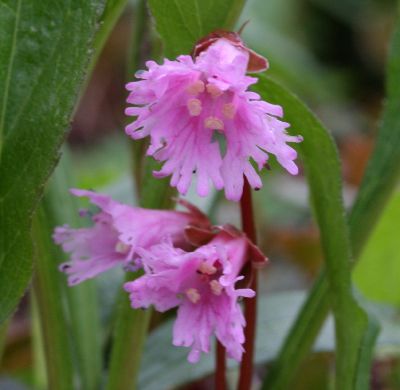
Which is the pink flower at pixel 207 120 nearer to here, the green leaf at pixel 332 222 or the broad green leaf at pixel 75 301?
the green leaf at pixel 332 222

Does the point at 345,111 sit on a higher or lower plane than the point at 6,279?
lower

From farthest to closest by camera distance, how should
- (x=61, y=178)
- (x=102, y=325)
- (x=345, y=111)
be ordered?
(x=345, y=111)
(x=102, y=325)
(x=61, y=178)

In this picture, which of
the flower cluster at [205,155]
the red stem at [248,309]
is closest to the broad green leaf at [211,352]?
the red stem at [248,309]

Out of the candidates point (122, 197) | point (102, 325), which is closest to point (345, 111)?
point (122, 197)

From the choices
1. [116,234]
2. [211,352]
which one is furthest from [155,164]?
[211,352]

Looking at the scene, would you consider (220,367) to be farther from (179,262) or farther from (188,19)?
(188,19)

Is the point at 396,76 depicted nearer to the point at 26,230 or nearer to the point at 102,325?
the point at 26,230
